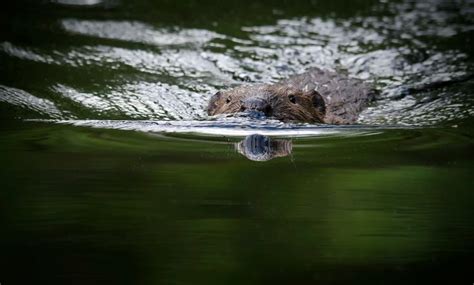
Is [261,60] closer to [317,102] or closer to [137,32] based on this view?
[137,32]

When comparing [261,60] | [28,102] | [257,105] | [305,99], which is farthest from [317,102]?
[28,102]

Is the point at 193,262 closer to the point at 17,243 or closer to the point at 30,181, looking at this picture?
the point at 17,243

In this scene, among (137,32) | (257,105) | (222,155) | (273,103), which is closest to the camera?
(222,155)

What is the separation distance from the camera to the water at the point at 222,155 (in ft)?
10.7

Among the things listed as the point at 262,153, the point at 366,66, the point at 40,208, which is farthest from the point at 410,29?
the point at 40,208

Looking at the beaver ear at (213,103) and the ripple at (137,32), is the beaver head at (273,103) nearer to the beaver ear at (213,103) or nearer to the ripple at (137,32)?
the beaver ear at (213,103)

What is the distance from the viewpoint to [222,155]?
15.6 ft

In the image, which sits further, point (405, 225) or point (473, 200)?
point (473, 200)

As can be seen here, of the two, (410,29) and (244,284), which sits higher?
(410,29)

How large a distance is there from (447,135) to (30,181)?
8.84ft

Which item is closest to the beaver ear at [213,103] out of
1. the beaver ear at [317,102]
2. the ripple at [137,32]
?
the beaver ear at [317,102]

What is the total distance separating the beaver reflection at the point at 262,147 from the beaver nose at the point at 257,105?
17.9 inches

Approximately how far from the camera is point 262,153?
4906mm

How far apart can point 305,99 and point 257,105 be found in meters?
0.72
